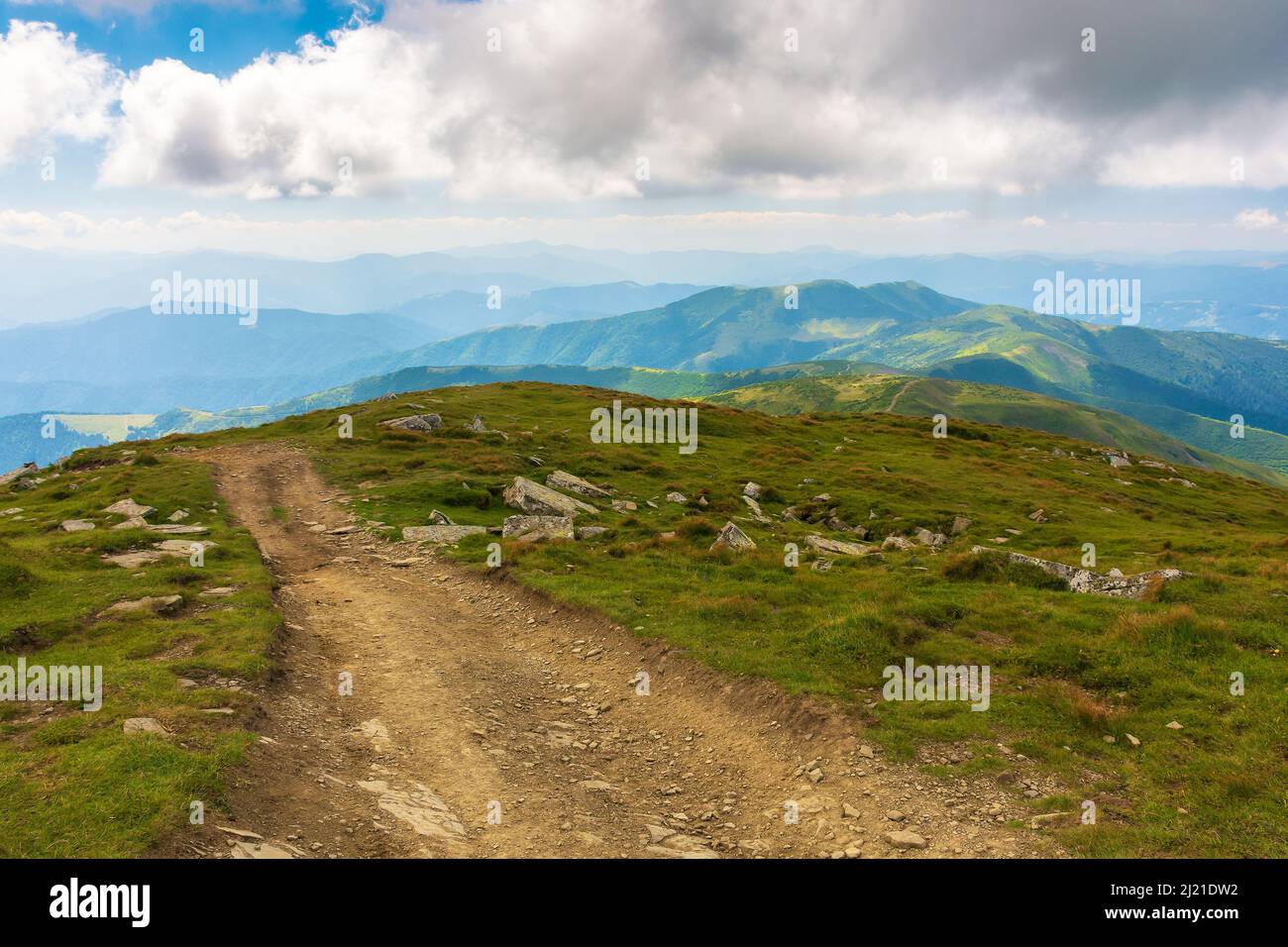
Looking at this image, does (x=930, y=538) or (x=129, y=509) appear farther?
(x=930, y=538)

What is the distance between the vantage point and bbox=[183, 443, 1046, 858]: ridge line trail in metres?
10.8

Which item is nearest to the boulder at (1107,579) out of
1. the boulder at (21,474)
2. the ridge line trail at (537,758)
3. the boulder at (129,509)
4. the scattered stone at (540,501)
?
the ridge line trail at (537,758)

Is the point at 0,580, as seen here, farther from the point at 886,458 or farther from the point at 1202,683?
the point at 886,458

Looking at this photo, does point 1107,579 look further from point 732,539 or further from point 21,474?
point 21,474

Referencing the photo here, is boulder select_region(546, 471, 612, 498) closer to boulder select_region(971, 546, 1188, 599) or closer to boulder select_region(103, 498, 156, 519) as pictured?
boulder select_region(103, 498, 156, 519)

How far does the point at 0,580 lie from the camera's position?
19.3m

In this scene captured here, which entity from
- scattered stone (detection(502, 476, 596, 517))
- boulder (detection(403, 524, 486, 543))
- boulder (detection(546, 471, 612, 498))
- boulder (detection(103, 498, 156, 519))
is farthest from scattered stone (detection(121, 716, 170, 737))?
boulder (detection(546, 471, 612, 498))

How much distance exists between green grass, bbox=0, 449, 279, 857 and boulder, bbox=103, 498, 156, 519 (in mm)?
557

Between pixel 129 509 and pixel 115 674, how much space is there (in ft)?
62.9

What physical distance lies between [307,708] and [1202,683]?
19.8 m

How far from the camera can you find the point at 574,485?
37781 mm

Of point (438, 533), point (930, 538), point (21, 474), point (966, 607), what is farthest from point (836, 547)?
point (21, 474)

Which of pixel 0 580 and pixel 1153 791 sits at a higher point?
pixel 0 580
